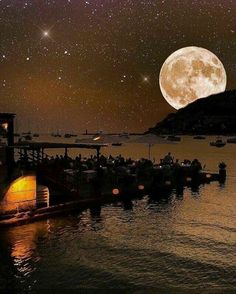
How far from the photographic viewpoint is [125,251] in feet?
61.4

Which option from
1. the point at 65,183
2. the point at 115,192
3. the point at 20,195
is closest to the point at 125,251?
the point at 20,195

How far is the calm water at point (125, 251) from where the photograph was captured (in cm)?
1536

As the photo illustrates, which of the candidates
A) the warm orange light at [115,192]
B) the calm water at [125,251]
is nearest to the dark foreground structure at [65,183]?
the warm orange light at [115,192]

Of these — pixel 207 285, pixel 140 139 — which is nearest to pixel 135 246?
pixel 207 285

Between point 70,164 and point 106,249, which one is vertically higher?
point 70,164

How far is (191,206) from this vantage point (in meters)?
29.4

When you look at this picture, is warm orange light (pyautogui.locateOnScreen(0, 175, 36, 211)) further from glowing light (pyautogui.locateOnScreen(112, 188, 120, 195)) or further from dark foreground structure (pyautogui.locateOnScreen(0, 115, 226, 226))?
glowing light (pyautogui.locateOnScreen(112, 188, 120, 195))

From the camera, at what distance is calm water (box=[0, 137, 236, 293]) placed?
50.4ft

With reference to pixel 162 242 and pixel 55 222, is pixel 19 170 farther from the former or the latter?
pixel 162 242

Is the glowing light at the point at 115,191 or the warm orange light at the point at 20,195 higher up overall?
the warm orange light at the point at 20,195

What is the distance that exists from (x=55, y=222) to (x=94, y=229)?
2372 millimetres

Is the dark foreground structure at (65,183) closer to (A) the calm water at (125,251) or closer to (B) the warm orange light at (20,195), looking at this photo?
(B) the warm orange light at (20,195)

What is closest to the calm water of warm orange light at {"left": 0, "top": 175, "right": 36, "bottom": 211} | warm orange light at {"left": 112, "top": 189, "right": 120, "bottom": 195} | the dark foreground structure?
the dark foreground structure

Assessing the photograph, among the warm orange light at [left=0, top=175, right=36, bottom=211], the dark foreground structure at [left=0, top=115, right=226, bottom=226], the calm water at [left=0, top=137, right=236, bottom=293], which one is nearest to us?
the calm water at [left=0, top=137, right=236, bottom=293]
